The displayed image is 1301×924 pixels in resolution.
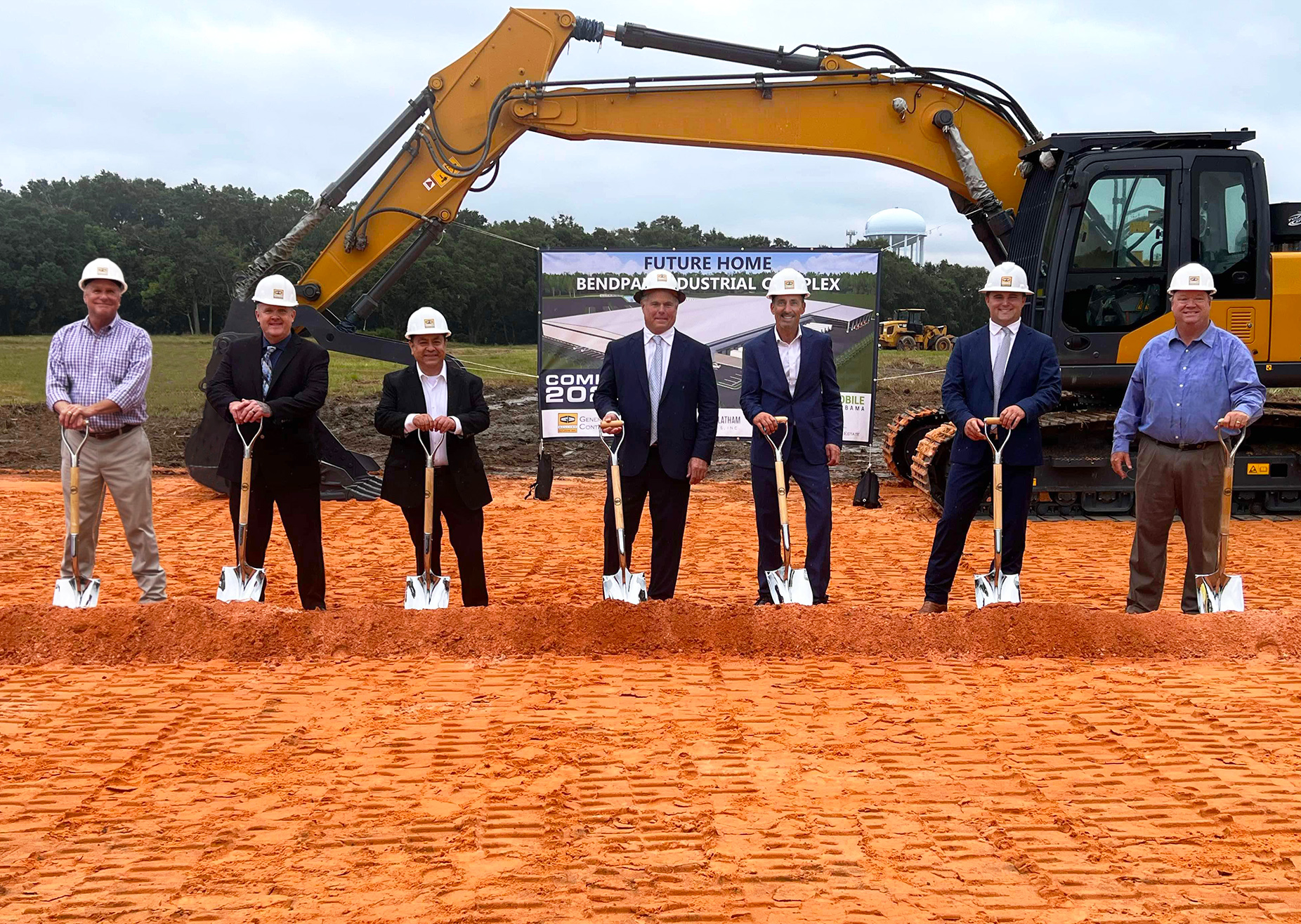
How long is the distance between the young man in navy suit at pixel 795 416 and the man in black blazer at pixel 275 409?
2.59m

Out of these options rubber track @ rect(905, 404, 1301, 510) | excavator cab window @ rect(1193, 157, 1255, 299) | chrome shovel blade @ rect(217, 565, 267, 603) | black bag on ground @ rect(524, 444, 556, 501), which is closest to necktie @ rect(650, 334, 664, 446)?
chrome shovel blade @ rect(217, 565, 267, 603)

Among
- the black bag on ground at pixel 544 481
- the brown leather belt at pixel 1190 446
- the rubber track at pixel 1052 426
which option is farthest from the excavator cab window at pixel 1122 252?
the black bag on ground at pixel 544 481

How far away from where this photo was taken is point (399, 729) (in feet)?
15.4

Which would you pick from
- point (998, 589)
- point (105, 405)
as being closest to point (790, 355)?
point (998, 589)

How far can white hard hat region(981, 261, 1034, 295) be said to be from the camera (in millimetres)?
6488

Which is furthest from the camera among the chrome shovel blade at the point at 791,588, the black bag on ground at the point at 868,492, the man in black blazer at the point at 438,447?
the black bag on ground at the point at 868,492

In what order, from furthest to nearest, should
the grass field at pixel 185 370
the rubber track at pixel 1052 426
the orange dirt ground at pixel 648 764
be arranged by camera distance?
1. the grass field at pixel 185 370
2. the rubber track at pixel 1052 426
3. the orange dirt ground at pixel 648 764

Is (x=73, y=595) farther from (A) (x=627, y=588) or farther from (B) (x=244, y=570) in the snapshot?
(A) (x=627, y=588)

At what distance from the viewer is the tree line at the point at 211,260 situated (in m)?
35.7

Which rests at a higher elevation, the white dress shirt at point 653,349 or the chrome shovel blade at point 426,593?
the white dress shirt at point 653,349

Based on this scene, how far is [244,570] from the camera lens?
21.2 ft

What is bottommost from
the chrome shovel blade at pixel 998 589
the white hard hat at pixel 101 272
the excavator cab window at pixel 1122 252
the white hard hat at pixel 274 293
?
the chrome shovel blade at pixel 998 589

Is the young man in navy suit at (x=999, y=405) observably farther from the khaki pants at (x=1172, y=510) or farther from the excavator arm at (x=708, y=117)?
the excavator arm at (x=708, y=117)

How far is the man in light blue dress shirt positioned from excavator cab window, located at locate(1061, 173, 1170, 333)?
347cm
